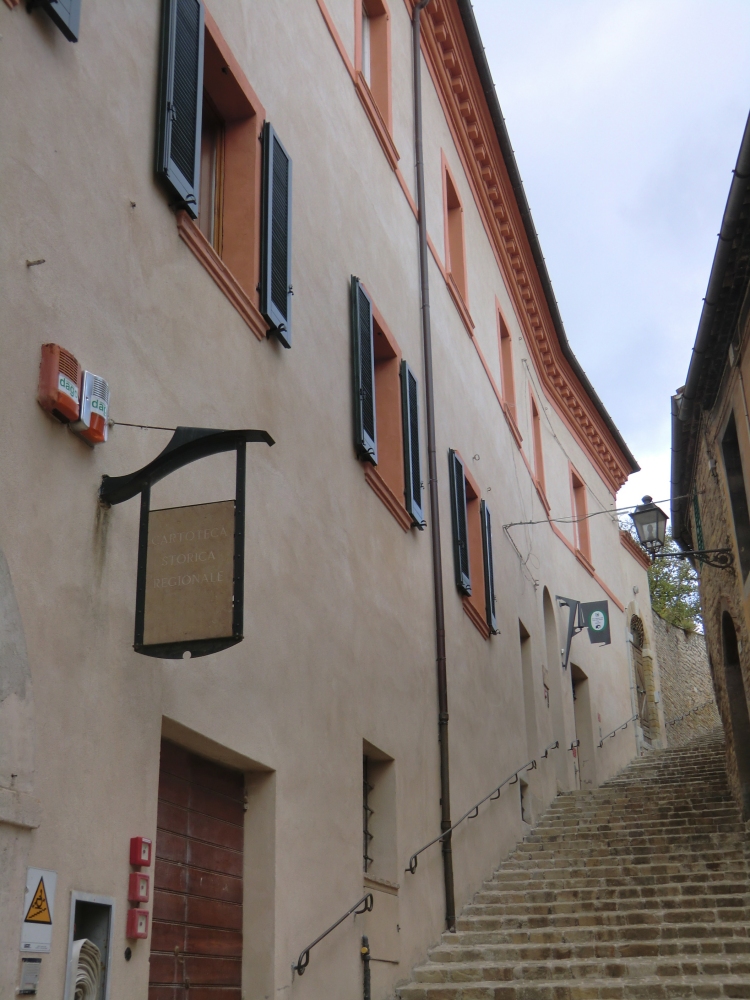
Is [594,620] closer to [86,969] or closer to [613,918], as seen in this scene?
[613,918]

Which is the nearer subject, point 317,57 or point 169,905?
point 169,905

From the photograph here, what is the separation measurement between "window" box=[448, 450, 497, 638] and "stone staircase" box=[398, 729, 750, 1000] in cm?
280

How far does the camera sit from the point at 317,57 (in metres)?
9.47

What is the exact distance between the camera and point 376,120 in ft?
36.4

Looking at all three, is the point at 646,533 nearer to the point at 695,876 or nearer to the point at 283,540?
the point at 695,876

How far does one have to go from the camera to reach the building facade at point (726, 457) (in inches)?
407

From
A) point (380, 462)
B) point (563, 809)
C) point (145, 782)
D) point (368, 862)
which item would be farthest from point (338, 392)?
point (563, 809)

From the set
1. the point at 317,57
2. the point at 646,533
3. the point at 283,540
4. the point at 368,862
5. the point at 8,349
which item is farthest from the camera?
the point at 646,533

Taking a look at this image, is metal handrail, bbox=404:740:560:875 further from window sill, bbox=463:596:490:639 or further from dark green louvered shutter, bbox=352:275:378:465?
dark green louvered shutter, bbox=352:275:378:465

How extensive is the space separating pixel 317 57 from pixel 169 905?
22.4 ft

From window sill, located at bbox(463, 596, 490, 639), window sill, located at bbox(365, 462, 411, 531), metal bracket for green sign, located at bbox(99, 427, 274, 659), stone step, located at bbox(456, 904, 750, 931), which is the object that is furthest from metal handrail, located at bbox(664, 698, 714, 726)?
metal bracket for green sign, located at bbox(99, 427, 274, 659)

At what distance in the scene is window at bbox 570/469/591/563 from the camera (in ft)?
77.6

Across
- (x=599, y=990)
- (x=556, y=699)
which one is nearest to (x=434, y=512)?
(x=599, y=990)

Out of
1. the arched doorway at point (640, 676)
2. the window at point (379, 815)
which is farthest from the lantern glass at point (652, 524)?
the arched doorway at point (640, 676)
